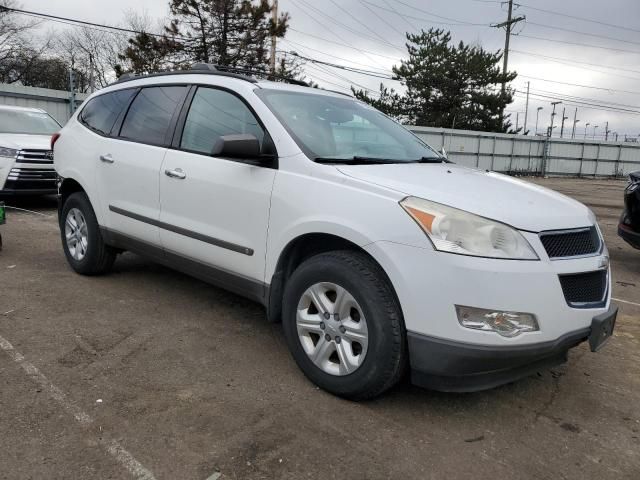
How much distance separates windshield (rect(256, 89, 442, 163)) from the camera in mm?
3346

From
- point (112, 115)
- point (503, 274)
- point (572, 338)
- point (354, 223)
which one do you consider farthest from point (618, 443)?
point (112, 115)

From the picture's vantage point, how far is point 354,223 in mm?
2771

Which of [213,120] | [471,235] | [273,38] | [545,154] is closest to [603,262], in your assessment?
[471,235]

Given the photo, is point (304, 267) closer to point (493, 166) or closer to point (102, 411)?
point (102, 411)

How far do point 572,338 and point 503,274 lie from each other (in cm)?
56

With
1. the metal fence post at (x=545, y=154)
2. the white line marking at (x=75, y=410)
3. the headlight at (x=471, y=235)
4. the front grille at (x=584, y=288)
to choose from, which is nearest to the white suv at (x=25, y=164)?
the white line marking at (x=75, y=410)

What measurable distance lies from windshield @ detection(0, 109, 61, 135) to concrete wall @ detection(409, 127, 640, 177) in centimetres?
1765

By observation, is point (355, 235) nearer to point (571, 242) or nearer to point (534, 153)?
point (571, 242)

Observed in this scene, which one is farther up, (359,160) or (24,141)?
(359,160)

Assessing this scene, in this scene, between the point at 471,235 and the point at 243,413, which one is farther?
the point at 243,413

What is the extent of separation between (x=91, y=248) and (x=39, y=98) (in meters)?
13.8

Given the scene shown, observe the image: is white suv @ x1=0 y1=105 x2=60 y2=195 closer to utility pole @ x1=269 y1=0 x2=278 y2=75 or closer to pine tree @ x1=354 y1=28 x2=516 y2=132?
utility pole @ x1=269 y1=0 x2=278 y2=75

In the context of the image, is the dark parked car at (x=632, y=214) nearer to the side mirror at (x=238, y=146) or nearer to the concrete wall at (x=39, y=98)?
the side mirror at (x=238, y=146)

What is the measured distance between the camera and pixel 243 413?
9.14 ft
